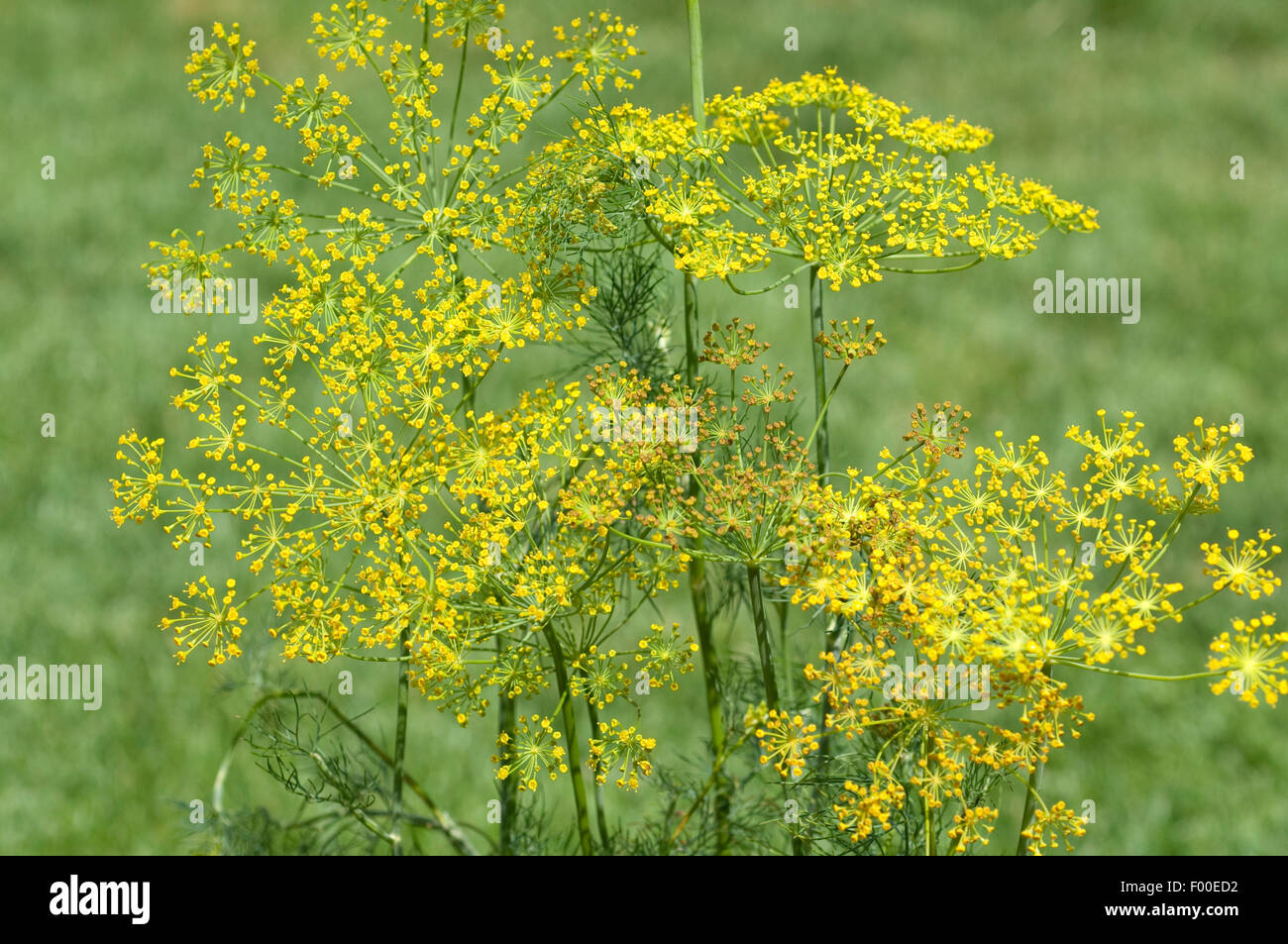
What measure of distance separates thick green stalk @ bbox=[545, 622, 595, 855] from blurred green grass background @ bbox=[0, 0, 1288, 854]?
0.73 metres

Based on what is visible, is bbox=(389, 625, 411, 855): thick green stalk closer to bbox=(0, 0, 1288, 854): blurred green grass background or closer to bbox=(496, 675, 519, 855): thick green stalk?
bbox=(496, 675, 519, 855): thick green stalk

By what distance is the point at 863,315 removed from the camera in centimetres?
457

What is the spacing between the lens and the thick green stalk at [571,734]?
1.16m

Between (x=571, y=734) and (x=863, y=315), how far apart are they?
11.6 feet

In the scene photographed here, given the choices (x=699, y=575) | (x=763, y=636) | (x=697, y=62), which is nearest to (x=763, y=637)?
(x=763, y=636)

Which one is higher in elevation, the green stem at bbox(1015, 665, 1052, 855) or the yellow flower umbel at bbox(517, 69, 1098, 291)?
the yellow flower umbel at bbox(517, 69, 1098, 291)

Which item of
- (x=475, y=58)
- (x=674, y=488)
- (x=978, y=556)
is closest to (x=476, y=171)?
(x=674, y=488)

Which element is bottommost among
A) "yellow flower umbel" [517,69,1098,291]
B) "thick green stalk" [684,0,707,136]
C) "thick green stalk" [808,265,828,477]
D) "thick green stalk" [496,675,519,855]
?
"thick green stalk" [496,675,519,855]

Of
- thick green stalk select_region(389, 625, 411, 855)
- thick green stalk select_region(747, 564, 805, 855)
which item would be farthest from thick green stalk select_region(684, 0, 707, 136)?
thick green stalk select_region(389, 625, 411, 855)

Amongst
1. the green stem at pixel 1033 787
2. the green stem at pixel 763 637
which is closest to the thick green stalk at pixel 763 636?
the green stem at pixel 763 637

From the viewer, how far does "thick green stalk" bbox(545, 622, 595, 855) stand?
→ 1.16m

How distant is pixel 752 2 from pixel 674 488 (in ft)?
20.8

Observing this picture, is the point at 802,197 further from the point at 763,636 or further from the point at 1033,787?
the point at 1033,787
